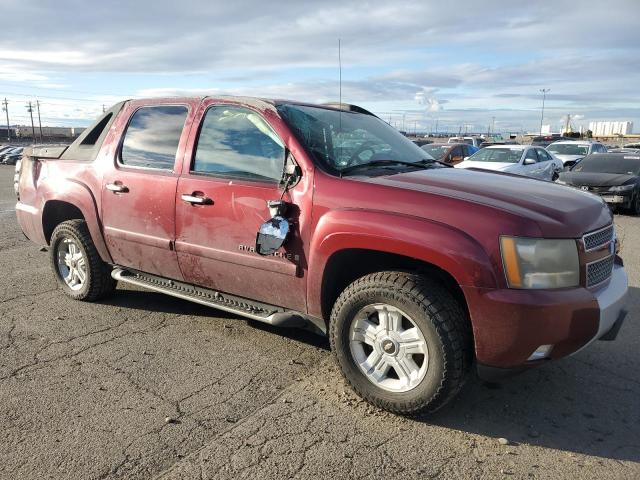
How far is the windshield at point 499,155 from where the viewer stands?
15.1 m

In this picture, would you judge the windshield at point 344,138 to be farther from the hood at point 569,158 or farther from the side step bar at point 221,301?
the hood at point 569,158

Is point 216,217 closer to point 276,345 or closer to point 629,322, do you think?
point 276,345

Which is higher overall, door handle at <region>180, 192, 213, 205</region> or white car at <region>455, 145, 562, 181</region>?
door handle at <region>180, 192, 213, 205</region>

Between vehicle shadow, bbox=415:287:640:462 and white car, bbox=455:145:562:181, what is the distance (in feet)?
36.2

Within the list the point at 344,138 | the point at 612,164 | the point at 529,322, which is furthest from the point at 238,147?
the point at 612,164

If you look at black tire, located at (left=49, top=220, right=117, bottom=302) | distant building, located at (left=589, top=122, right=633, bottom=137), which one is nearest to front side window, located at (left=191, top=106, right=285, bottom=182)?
black tire, located at (left=49, top=220, right=117, bottom=302)

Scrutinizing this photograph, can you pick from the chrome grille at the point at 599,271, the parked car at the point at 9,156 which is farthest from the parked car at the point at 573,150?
the parked car at the point at 9,156

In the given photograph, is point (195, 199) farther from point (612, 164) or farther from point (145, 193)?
point (612, 164)

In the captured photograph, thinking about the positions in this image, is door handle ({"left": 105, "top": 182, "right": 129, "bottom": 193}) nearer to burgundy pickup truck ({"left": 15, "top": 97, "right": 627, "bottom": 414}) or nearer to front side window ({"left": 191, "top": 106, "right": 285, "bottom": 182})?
burgundy pickup truck ({"left": 15, "top": 97, "right": 627, "bottom": 414})

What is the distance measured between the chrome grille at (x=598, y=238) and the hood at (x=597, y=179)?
10.1 metres

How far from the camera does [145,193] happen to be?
4.27m

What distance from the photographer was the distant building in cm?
10706

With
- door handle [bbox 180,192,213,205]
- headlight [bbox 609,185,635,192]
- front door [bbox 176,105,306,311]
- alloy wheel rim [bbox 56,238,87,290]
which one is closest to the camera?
front door [bbox 176,105,306,311]

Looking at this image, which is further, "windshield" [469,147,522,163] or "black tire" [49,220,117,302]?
"windshield" [469,147,522,163]
